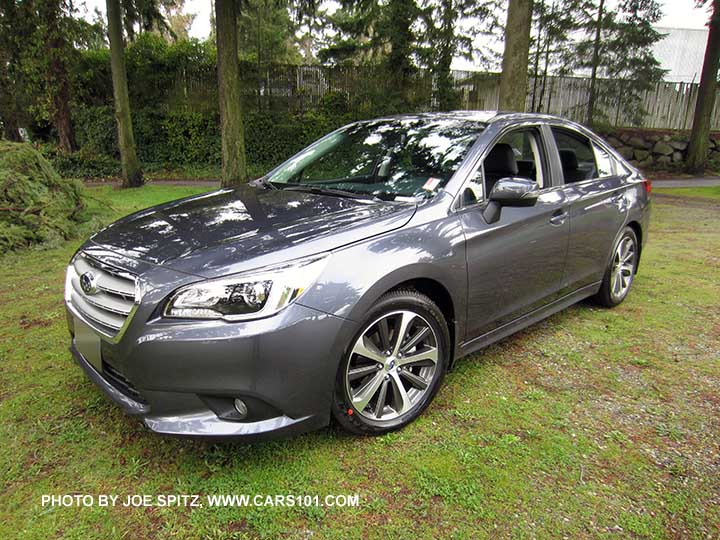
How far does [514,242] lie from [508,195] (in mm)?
361

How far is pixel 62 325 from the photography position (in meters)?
3.85

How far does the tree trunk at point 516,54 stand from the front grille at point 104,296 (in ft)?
23.7

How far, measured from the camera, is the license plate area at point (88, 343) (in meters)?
2.30

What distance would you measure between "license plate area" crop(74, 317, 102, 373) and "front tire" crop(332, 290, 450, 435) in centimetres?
110

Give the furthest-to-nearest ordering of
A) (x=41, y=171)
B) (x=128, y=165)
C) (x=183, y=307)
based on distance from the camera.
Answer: (x=128, y=165)
(x=41, y=171)
(x=183, y=307)

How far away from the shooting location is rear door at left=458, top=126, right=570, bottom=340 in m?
2.86

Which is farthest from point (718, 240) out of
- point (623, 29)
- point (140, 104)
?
point (140, 104)

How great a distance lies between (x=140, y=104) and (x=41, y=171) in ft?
32.7

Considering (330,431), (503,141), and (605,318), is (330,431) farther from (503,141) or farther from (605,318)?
(605,318)

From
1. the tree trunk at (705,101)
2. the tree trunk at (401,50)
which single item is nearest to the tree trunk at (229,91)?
the tree trunk at (401,50)

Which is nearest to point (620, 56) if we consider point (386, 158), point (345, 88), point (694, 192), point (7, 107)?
point (694, 192)

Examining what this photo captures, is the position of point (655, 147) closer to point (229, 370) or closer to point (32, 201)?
point (32, 201)

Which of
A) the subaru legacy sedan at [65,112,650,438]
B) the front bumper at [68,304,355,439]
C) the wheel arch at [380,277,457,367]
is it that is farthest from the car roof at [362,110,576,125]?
the front bumper at [68,304,355,439]

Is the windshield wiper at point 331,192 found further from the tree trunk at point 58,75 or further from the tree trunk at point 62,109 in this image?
the tree trunk at point 62,109
